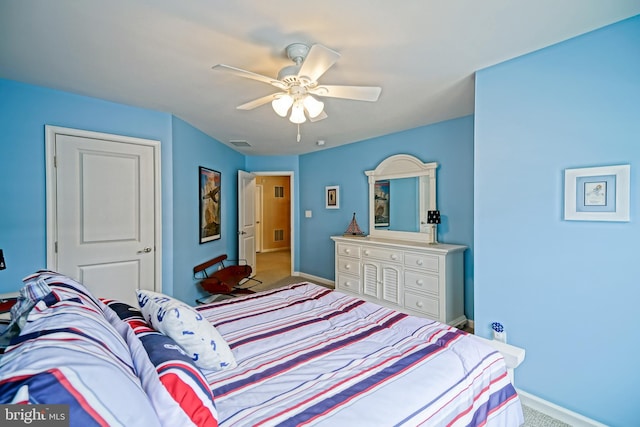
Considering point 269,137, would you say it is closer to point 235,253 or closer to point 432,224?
point 235,253

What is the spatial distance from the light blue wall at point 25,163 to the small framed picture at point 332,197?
10.7ft

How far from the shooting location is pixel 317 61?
5.18ft

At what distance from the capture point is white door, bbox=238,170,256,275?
16.2 ft

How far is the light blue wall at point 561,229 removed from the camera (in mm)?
1595

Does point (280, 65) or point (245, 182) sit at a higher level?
point (280, 65)

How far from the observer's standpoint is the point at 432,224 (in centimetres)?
345

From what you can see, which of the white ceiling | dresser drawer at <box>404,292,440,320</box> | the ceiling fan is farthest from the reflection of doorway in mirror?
the ceiling fan

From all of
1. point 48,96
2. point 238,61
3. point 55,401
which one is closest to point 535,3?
point 238,61

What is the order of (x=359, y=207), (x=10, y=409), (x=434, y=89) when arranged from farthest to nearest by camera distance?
(x=359, y=207) < (x=434, y=89) < (x=10, y=409)

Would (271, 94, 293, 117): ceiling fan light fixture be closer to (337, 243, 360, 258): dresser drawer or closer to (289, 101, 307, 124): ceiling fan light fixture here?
(289, 101, 307, 124): ceiling fan light fixture

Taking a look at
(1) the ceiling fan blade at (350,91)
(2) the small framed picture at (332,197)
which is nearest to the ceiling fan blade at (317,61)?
(1) the ceiling fan blade at (350,91)

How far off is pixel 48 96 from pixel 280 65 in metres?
2.11

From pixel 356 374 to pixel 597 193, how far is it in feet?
5.71

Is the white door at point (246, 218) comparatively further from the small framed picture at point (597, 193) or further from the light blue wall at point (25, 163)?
the small framed picture at point (597, 193)
